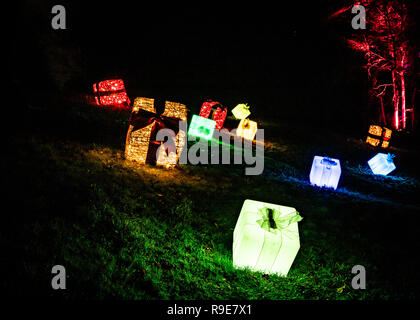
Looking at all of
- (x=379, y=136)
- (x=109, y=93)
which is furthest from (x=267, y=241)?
(x=379, y=136)

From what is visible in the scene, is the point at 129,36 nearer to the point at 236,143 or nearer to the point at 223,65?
the point at 223,65

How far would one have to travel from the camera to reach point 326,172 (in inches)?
283

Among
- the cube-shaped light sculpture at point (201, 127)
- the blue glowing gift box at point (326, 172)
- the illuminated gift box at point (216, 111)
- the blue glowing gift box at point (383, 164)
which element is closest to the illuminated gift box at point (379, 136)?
the blue glowing gift box at point (383, 164)

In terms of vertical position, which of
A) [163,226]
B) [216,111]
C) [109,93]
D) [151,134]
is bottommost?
[163,226]

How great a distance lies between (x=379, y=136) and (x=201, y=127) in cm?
987

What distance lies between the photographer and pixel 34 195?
4113 millimetres

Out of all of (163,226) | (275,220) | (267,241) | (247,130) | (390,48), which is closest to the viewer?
(267,241)

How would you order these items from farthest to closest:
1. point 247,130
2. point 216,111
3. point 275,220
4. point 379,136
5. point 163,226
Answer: point 379,136 → point 247,130 → point 216,111 → point 163,226 → point 275,220

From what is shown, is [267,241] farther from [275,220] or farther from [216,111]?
[216,111]

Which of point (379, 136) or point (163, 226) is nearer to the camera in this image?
point (163, 226)

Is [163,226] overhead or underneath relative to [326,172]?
underneath

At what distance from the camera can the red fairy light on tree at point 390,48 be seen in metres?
16.2

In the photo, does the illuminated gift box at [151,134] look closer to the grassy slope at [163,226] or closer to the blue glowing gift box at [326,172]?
the grassy slope at [163,226]

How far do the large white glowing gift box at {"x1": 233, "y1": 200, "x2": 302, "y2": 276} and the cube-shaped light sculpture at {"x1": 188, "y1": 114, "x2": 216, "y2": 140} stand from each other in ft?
19.3
